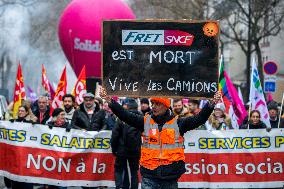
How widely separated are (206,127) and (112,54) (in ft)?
18.3

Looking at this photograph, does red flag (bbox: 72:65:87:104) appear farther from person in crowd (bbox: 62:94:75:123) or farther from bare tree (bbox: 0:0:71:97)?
bare tree (bbox: 0:0:71:97)

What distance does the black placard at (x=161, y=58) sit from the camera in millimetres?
9859

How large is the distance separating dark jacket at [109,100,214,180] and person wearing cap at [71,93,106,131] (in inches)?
180

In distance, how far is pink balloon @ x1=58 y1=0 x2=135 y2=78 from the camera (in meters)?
26.5

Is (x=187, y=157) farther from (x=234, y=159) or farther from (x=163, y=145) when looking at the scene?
(x=163, y=145)

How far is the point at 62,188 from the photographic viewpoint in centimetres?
1356

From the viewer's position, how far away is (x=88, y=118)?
1401 cm

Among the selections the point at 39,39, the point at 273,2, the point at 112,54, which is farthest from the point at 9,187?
the point at 39,39

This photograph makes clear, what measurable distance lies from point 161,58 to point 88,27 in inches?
660

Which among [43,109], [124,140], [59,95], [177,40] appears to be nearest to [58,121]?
[124,140]

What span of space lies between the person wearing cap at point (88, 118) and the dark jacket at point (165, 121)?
4582 mm

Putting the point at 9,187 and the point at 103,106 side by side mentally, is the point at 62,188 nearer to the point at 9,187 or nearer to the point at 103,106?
the point at 9,187

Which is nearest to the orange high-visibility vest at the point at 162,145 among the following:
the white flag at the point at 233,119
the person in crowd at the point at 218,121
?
the person in crowd at the point at 218,121

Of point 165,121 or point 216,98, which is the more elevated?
point 216,98
